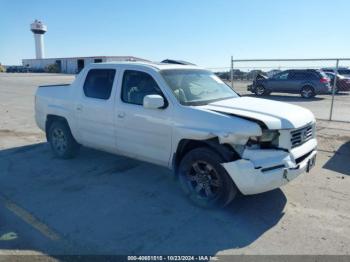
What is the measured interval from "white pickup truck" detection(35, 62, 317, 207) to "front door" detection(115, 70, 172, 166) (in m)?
0.01

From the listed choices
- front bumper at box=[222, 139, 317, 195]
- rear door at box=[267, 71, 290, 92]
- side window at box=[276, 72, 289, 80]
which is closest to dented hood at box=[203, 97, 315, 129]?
front bumper at box=[222, 139, 317, 195]

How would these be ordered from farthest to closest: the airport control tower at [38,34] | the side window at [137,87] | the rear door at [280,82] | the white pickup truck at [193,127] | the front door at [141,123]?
the airport control tower at [38,34] < the rear door at [280,82] < the side window at [137,87] < the front door at [141,123] < the white pickup truck at [193,127]

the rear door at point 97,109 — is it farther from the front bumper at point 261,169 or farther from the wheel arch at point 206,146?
the front bumper at point 261,169

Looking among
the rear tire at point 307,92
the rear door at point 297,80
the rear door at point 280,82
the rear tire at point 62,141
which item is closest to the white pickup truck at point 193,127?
the rear tire at point 62,141

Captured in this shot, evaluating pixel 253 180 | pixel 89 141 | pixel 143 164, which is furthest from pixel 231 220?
pixel 89 141

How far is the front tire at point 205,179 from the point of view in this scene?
4031mm

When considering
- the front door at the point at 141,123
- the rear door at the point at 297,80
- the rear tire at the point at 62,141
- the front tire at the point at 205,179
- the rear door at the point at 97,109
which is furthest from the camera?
the rear door at the point at 297,80

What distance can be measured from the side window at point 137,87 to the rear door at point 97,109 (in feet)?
0.80

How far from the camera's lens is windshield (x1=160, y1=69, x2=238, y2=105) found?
182 inches

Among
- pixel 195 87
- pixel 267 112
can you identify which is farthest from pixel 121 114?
pixel 267 112

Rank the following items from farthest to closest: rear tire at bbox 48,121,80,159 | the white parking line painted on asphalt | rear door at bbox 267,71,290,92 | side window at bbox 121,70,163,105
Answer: rear door at bbox 267,71,290,92
rear tire at bbox 48,121,80,159
side window at bbox 121,70,163,105
the white parking line painted on asphalt

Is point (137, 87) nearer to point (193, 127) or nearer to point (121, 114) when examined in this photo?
point (121, 114)

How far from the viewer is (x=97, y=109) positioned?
5.42 metres

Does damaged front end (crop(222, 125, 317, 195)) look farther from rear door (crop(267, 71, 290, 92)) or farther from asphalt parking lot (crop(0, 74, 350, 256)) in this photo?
rear door (crop(267, 71, 290, 92))
